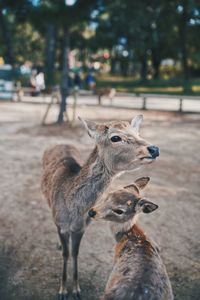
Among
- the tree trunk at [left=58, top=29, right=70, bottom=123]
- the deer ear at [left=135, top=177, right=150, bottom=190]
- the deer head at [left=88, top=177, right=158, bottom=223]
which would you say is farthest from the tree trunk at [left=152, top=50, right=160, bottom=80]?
the deer head at [left=88, top=177, right=158, bottom=223]

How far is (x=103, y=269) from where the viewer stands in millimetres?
4926

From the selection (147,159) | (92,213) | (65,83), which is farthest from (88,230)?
(65,83)

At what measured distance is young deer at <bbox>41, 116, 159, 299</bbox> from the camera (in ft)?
12.8

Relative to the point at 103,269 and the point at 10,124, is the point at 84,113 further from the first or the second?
the point at 103,269

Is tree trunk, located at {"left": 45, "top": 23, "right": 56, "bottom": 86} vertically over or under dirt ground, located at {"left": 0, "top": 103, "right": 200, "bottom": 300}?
over

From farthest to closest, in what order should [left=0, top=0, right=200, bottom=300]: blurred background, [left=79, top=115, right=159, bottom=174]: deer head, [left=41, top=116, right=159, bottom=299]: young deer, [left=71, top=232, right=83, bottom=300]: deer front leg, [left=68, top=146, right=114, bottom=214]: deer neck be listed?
[left=0, top=0, right=200, bottom=300]: blurred background
[left=71, top=232, right=83, bottom=300]: deer front leg
[left=68, top=146, right=114, bottom=214]: deer neck
[left=41, top=116, right=159, bottom=299]: young deer
[left=79, top=115, right=159, bottom=174]: deer head

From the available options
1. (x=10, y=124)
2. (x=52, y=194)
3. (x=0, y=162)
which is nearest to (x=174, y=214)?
(x=52, y=194)

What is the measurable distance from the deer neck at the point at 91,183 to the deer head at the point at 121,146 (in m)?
0.11

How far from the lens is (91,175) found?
171 inches

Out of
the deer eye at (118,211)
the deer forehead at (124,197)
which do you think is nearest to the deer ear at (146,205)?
the deer forehead at (124,197)

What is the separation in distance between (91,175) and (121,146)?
0.60 meters

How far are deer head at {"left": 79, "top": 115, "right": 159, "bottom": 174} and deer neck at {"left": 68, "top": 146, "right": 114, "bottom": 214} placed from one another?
110mm

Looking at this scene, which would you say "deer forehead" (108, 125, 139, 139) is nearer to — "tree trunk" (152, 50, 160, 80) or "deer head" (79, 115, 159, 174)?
"deer head" (79, 115, 159, 174)

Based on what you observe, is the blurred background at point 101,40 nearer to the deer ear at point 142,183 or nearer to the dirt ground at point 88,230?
the dirt ground at point 88,230
